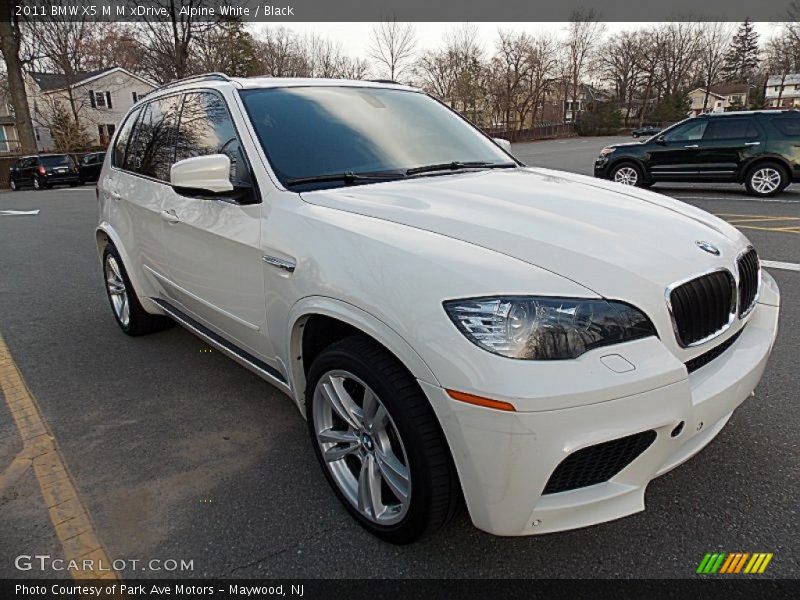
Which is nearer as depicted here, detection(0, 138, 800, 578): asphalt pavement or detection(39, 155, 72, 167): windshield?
detection(0, 138, 800, 578): asphalt pavement

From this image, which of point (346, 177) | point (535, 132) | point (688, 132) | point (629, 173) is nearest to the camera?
point (346, 177)

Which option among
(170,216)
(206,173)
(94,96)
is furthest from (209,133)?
(94,96)

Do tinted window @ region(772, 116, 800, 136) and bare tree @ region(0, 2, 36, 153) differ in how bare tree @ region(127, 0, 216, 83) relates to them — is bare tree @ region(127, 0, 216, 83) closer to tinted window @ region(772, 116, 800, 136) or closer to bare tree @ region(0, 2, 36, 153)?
bare tree @ region(0, 2, 36, 153)

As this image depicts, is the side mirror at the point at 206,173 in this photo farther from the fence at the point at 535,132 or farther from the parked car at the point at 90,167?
the fence at the point at 535,132

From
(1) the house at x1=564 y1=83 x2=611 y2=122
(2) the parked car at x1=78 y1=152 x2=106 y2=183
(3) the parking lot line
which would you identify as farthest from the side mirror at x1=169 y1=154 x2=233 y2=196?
(1) the house at x1=564 y1=83 x2=611 y2=122

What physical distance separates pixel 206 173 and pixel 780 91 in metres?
92.2

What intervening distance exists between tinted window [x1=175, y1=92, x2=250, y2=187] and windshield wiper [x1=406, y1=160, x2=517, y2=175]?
2.80ft

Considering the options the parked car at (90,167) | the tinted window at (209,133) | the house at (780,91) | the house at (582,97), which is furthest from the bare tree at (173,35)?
the house at (780,91)

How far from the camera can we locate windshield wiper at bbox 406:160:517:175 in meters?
2.89

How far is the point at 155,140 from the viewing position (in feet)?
12.4

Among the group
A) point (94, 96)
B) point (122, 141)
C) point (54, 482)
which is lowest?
point (54, 482)

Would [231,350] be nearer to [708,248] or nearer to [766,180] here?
[708,248]

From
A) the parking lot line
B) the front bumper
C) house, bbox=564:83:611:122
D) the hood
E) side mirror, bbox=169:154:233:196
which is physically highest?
house, bbox=564:83:611:122

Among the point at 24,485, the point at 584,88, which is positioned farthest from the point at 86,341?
the point at 584,88
